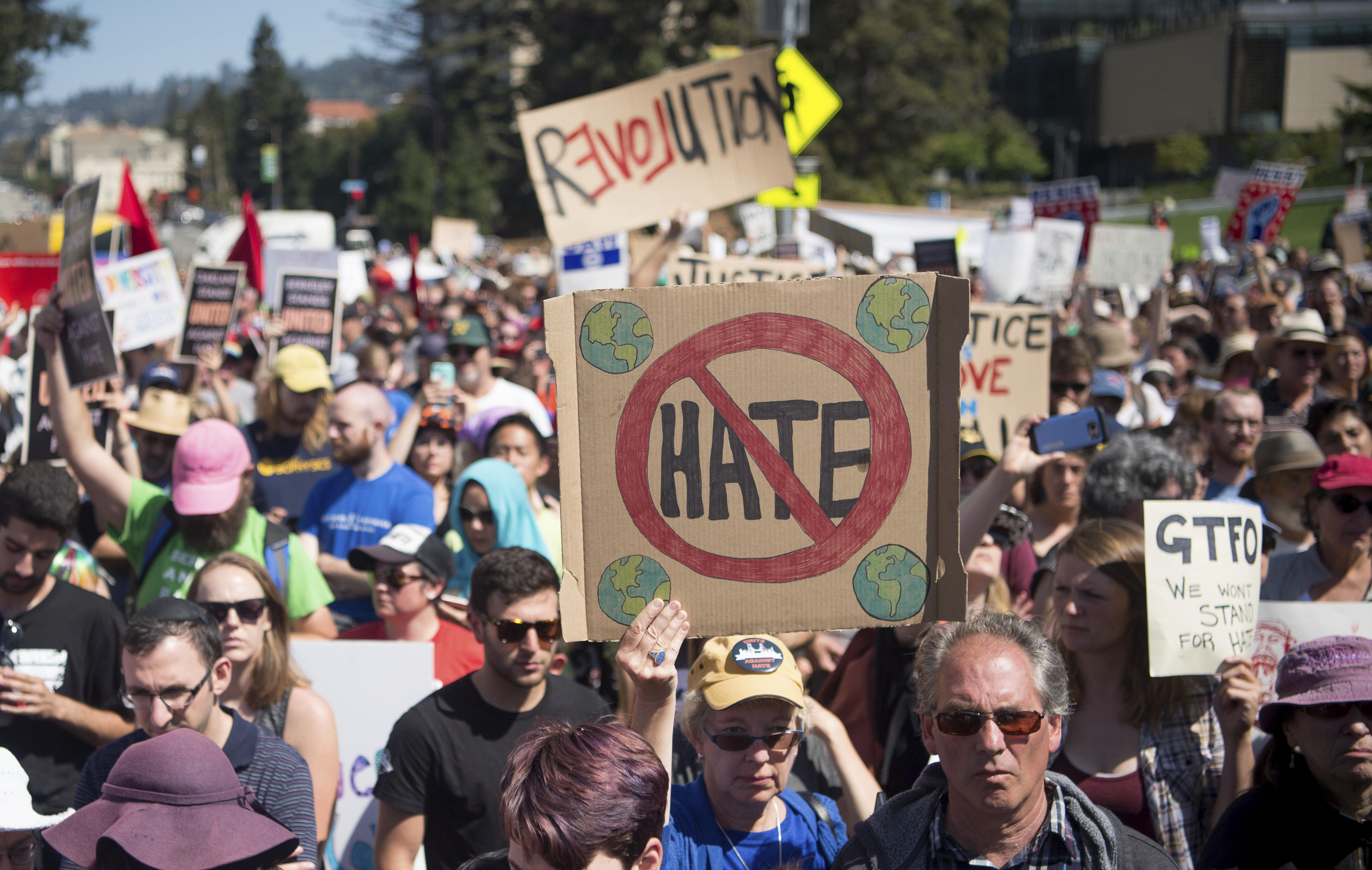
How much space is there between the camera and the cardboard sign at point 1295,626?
135 inches

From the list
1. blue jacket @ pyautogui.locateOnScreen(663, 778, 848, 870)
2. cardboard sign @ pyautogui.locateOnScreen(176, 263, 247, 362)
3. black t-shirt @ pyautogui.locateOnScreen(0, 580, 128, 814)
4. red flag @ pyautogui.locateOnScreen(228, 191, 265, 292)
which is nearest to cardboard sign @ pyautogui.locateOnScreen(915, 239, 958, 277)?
cardboard sign @ pyautogui.locateOnScreen(176, 263, 247, 362)

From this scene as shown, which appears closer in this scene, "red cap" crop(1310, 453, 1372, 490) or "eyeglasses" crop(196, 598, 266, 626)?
"eyeglasses" crop(196, 598, 266, 626)

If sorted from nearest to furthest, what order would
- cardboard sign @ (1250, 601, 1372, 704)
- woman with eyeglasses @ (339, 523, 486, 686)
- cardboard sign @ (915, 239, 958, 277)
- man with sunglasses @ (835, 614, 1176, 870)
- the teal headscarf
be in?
man with sunglasses @ (835, 614, 1176, 870) < cardboard sign @ (1250, 601, 1372, 704) < woman with eyeglasses @ (339, 523, 486, 686) < the teal headscarf < cardboard sign @ (915, 239, 958, 277)

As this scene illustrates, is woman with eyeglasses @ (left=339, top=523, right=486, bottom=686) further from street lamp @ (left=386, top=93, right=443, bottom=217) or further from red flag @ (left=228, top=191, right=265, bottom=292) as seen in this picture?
street lamp @ (left=386, top=93, right=443, bottom=217)

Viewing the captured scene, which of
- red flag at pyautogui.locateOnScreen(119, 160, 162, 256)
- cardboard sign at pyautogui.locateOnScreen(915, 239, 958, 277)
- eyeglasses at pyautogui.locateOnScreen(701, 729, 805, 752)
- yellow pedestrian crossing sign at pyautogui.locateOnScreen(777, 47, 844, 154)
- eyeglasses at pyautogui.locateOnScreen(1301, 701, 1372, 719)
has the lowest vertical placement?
eyeglasses at pyautogui.locateOnScreen(701, 729, 805, 752)

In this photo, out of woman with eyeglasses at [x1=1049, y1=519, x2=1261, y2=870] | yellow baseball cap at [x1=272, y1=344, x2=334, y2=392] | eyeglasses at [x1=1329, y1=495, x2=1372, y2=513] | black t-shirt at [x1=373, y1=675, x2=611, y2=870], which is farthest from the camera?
yellow baseball cap at [x1=272, y1=344, x2=334, y2=392]

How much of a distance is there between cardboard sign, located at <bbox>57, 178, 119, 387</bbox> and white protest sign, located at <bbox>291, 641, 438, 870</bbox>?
1683mm

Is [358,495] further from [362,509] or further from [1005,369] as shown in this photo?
[1005,369]

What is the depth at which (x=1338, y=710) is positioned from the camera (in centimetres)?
268

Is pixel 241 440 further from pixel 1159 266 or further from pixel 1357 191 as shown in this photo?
pixel 1357 191

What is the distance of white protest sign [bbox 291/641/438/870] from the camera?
380 cm

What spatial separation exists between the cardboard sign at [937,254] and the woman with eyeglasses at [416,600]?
6089mm

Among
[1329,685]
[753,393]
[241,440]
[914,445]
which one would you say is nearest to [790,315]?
[753,393]

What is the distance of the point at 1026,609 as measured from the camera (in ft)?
14.0
